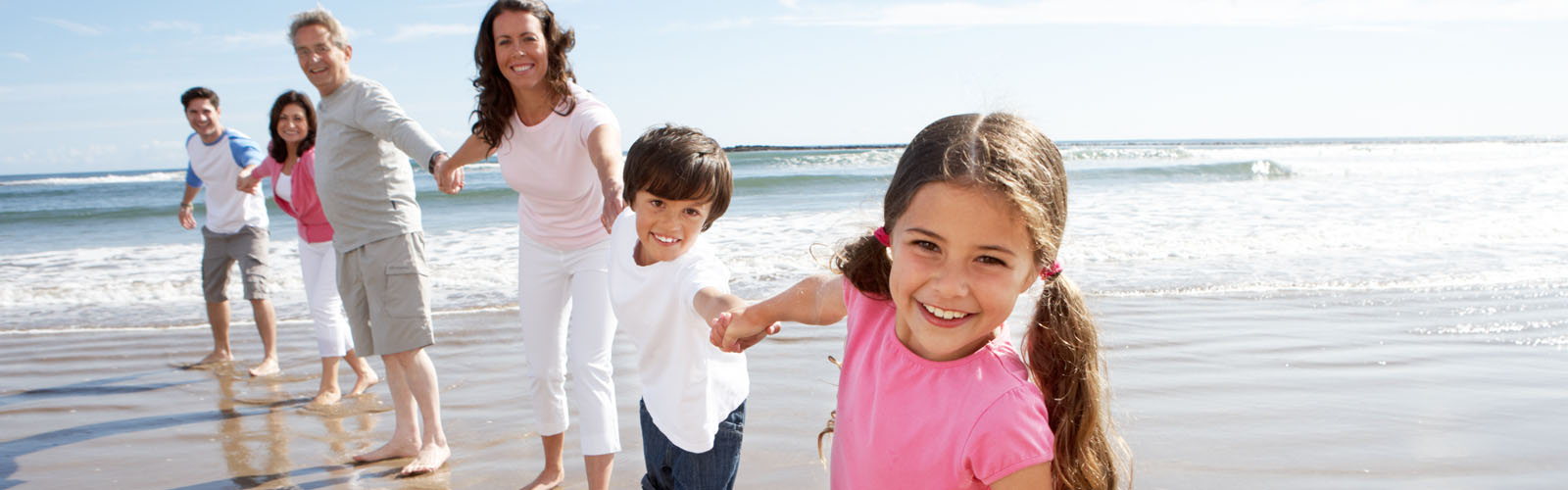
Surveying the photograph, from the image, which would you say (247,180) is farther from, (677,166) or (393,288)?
(677,166)

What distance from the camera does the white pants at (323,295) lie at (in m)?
5.05

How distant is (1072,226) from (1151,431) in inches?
330

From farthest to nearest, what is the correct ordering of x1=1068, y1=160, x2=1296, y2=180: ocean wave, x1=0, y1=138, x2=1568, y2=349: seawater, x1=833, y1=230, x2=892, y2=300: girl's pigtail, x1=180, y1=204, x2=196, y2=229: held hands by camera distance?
x1=1068, y1=160, x2=1296, y2=180: ocean wave, x1=0, y1=138, x2=1568, y2=349: seawater, x1=180, y1=204, x2=196, y2=229: held hands, x1=833, y1=230, x2=892, y2=300: girl's pigtail

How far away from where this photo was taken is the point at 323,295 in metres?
5.08

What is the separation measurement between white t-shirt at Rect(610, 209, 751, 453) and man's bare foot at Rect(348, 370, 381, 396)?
3.31m

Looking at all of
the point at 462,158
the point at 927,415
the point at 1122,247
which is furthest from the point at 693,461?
the point at 1122,247

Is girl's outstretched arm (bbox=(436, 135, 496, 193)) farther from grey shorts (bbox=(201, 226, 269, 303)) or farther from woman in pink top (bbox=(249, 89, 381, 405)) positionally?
grey shorts (bbox=(201, 226, 269, 303))

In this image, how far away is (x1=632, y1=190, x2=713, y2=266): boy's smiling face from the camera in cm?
241

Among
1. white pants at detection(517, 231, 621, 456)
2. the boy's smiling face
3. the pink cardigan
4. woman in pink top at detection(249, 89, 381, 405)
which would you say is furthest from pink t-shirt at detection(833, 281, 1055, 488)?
the pink cardigan

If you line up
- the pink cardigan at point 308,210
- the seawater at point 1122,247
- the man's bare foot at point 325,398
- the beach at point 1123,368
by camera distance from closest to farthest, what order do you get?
the beach at point 1123,368 < the pink cardigan at point 308,210 < the man's bare foot at point 325,398 < the seawater at point 1122,247

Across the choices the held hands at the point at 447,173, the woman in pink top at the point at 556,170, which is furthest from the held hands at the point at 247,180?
the woman in pink top at the point at 556,170

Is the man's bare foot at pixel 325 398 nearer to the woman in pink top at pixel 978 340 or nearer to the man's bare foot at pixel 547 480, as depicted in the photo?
the man's bare foot at pixel 547 480

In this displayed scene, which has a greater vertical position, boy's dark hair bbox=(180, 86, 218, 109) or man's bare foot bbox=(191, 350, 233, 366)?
boy's dark hair bbox=(180, 86, 218, 109)

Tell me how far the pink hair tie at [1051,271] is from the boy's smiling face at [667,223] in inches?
40.3
